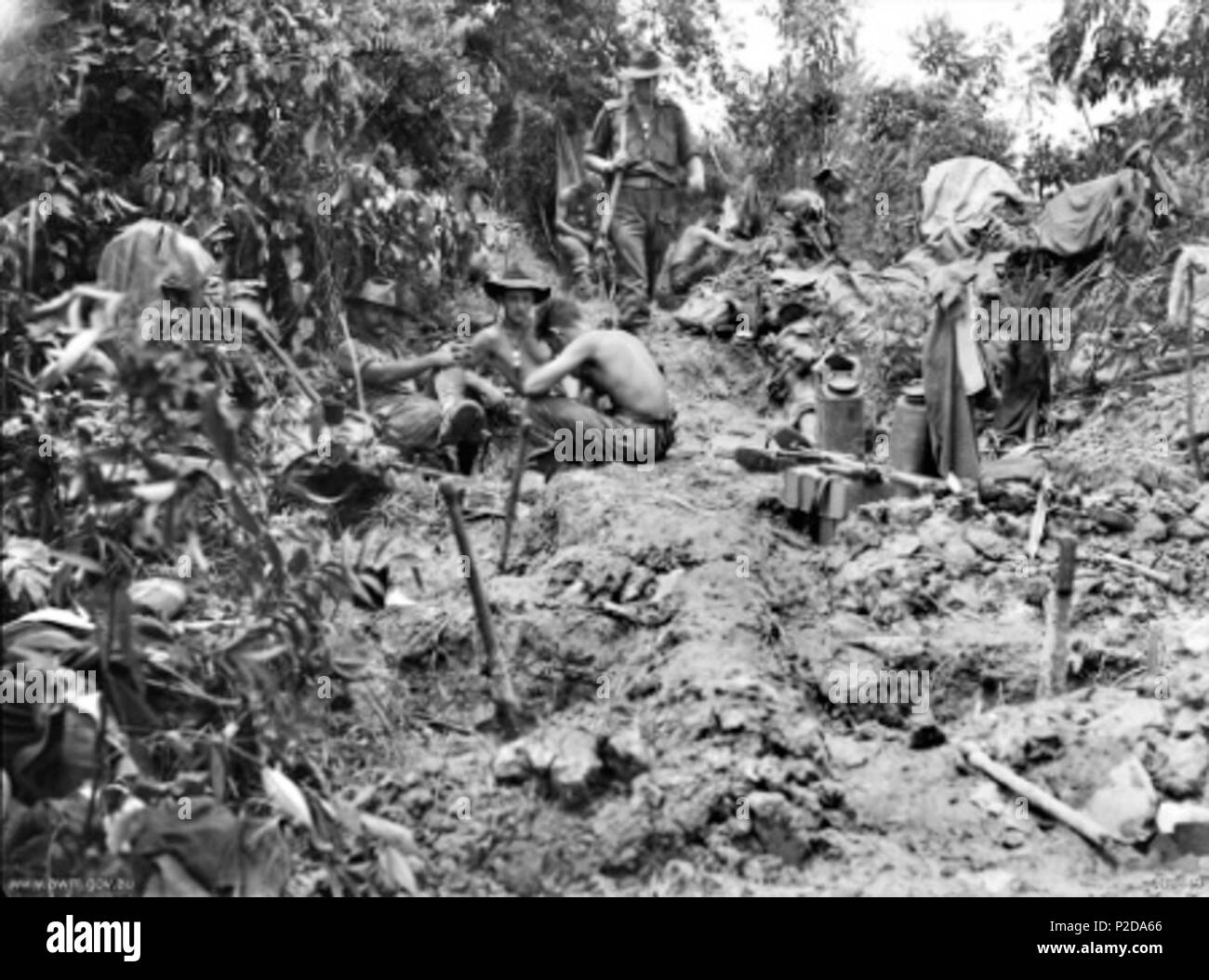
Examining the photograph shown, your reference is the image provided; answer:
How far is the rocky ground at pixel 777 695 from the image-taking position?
20.2 feet

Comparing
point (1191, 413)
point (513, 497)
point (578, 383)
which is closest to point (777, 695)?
point (513, 497)

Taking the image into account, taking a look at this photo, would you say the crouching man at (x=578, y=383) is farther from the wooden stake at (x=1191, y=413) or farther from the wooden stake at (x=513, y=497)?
the wooden stake at (x=1191, y=413)

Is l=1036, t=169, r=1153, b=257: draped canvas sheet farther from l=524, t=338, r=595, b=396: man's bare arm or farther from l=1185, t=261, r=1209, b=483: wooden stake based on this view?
l=524, t=338, r=595, b=396: man's bare arm

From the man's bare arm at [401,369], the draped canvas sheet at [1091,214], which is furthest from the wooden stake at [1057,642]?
the draped canvas sheet at [1091,214]

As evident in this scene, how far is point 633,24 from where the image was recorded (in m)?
13.3

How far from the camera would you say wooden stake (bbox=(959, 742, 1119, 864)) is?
6508 millimetres

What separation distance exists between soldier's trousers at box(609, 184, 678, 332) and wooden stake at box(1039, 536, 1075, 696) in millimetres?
5356

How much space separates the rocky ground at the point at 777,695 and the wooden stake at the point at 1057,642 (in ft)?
0.42

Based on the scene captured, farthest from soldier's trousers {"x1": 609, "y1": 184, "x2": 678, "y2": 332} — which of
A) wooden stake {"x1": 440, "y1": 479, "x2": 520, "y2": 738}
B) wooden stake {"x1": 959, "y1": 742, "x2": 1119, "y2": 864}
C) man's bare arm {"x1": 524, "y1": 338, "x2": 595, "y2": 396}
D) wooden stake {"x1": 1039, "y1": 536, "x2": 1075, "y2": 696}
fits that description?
wooden stake {"x1": 959, "y1": 742, "x2": 1119, "y2": 864}

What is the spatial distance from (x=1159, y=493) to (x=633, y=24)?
5.24 metres

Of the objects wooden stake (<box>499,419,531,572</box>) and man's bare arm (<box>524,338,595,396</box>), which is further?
man's bare arm (<box>524,338,595,396</box>)

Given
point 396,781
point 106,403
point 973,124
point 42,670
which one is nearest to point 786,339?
point 973,124

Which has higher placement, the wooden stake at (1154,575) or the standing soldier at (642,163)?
the standing soldier at (642,163)
